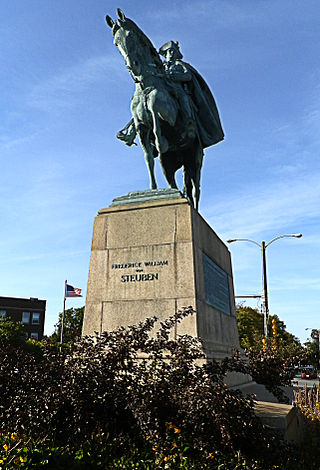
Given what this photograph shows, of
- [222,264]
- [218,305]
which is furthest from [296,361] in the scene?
[222,264]

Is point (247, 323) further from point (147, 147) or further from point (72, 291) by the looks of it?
point (147, 147)

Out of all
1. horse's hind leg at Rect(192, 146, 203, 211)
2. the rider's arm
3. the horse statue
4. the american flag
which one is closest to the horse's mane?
the horse statue

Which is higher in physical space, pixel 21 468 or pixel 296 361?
pixel 296 361

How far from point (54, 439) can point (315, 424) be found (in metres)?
5.98

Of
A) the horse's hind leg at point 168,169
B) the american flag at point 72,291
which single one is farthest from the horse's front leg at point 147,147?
the american flag at point 72,291

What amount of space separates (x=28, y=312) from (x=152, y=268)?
6821 centimetres

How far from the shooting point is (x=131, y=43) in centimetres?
879

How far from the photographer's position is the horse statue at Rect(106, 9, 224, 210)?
29.6 ft

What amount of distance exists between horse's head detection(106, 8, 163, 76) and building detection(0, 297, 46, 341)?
66959 millimetres

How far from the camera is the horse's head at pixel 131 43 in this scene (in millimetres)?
8727

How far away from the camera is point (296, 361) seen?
600 centimetres

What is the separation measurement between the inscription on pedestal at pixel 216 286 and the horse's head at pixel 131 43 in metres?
4.36

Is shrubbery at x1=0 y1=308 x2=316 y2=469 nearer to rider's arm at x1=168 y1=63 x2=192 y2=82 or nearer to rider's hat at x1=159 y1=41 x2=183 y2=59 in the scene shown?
rider's arm at x1=168 y1=63 x2=192 y2=82

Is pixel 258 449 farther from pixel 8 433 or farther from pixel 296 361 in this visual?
pixel 8 433
